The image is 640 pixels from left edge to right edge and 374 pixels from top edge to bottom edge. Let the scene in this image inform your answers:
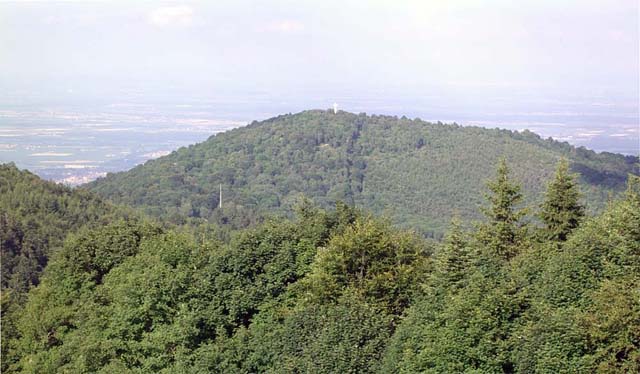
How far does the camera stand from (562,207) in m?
19.5

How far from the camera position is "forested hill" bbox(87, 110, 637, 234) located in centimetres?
8475

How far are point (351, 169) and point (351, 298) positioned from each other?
92696 millimetres

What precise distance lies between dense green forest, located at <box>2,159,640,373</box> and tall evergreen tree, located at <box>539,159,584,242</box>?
0.13ft

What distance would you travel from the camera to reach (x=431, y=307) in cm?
1345

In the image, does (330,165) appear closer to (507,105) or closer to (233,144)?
(233,144)

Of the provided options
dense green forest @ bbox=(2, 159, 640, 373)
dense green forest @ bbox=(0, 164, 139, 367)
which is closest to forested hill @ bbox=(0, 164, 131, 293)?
dense green forest @ bbox=(0, 164, 139, 367)

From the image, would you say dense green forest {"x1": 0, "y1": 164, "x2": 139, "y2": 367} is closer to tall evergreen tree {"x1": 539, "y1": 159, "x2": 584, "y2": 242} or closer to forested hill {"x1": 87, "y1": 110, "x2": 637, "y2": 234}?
forested hill {"x1": 87, "y1": 110, "x2": 637, "y2": 234}

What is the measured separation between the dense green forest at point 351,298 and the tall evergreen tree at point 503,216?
45 mm

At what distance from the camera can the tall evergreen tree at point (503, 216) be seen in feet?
62.3

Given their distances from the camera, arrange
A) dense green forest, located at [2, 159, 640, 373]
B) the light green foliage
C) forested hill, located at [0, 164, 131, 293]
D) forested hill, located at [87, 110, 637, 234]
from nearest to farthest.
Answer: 1. dense green forest, located at [2, 159, 640, 373]
2. the light green foliage
3. forested hill, located at [0, 164, 131, 293]
4. forested hill, located at [87, 110, 637, 234]

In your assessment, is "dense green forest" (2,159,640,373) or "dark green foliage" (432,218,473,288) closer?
"dense green forest" (2,159,640,373)

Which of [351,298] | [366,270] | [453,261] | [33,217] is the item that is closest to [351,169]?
[33,217]

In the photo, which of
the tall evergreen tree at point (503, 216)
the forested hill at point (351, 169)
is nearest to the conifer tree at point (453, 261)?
the tall evergreen tree at point (503, 216)

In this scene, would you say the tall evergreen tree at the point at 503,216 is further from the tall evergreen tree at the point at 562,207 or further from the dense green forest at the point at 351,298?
the tall evergreen tree at the point at 562,207
